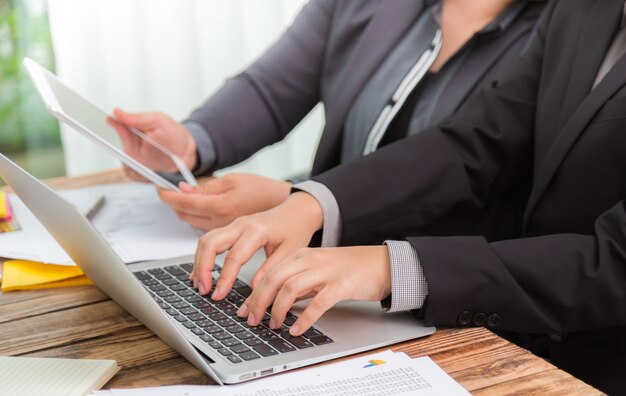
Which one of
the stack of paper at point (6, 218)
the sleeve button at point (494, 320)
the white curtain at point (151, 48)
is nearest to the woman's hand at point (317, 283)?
the sleeve button at point (494, 320)

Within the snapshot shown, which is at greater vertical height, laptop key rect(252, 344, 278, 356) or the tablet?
the tablet

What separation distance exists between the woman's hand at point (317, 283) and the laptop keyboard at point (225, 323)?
0.04 feet

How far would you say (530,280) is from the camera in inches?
35.0

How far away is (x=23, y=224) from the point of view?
48.6 inches

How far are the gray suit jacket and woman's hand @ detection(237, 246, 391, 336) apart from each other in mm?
567

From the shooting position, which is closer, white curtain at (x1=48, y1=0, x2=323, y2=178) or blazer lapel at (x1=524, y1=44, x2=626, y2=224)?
blazer lapel at (x1=524, y1=44, x2=626, y2=224)

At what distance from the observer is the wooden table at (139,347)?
743 millimetres

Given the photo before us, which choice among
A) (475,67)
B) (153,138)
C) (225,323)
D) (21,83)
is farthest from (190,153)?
(21,83)

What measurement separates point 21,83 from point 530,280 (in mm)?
2433

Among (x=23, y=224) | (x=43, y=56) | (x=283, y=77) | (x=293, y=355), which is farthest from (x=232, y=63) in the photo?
(x=293, y=355)

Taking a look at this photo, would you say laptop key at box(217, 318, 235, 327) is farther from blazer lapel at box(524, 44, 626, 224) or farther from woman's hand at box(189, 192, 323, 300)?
blazer lapel at box(524, 44, 626, 224)

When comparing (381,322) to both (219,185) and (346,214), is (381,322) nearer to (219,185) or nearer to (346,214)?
(346,214)

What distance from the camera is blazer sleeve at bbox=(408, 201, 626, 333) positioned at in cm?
87

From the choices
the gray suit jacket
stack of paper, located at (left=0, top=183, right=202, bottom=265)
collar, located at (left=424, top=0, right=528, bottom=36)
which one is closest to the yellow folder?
stack of paper, located at (left=0, top=183, right=202, bottom=265)
